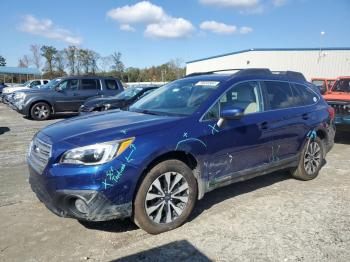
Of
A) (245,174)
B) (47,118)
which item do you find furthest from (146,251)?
(47,118)

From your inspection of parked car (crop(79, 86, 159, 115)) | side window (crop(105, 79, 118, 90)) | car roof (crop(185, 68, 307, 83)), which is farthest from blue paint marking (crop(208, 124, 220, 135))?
side window (crop(105, 79, 118, 90))

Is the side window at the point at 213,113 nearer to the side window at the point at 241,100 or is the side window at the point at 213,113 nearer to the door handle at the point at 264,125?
the side window at the point at 241,100

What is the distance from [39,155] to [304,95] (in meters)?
4.30

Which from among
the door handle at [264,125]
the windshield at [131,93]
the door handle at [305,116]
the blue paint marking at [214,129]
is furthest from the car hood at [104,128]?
the windshield at [131,93]

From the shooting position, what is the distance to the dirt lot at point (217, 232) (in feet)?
11.8

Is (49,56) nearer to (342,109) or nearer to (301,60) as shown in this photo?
(301,60)

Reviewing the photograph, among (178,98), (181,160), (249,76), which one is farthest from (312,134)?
(181,160)

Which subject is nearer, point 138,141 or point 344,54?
point 138,141

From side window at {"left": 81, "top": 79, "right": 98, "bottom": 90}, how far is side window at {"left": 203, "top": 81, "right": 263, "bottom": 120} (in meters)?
11.6

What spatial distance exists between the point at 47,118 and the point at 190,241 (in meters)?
12.9

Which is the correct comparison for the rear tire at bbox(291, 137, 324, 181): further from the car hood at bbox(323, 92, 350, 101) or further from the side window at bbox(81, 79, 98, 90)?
the side window at bbox(81, 79, 98, 90)

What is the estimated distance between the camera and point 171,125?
4.11 metres

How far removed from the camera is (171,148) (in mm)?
3982

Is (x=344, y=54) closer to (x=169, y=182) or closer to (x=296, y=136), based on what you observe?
(x=296, y=136)
